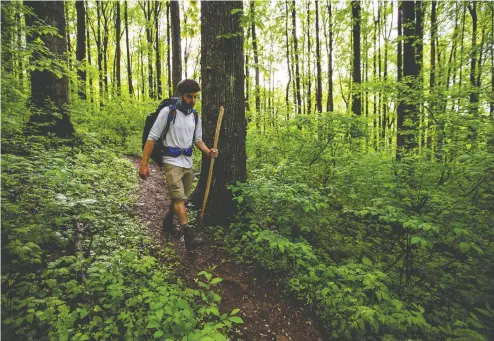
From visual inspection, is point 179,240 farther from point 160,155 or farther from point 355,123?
point 355,123

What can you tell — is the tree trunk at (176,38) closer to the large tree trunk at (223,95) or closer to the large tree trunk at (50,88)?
the large tree trunk at (50,88)

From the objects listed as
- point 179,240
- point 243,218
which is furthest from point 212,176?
point 179,240

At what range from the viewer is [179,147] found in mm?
3996

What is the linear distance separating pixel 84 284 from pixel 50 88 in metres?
5.94

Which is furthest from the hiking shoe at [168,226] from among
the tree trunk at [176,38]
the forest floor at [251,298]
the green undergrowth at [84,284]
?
the tree trunk at [176,38]

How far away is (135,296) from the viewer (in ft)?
8.34

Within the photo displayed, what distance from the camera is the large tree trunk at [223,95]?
425 cm

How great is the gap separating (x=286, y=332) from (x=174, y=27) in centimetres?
1263

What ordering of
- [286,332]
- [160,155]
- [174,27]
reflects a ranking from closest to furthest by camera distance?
[286,332]
[160,155]
[174,27]

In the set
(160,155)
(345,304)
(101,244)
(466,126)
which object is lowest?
(345,304)

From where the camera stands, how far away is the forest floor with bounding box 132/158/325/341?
2916mm

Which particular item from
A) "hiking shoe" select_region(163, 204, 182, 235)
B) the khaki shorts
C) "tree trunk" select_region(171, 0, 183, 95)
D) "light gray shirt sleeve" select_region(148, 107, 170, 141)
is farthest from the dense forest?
"tree trunk" select_region(171, 0, 183, 95)

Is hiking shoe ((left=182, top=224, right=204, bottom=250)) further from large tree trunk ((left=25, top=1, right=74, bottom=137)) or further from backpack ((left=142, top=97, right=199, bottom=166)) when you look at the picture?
large tree trunk ((left=25, top=1, right=74, bottom=137))

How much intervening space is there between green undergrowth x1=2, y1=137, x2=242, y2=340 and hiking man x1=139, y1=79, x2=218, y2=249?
0.57m
